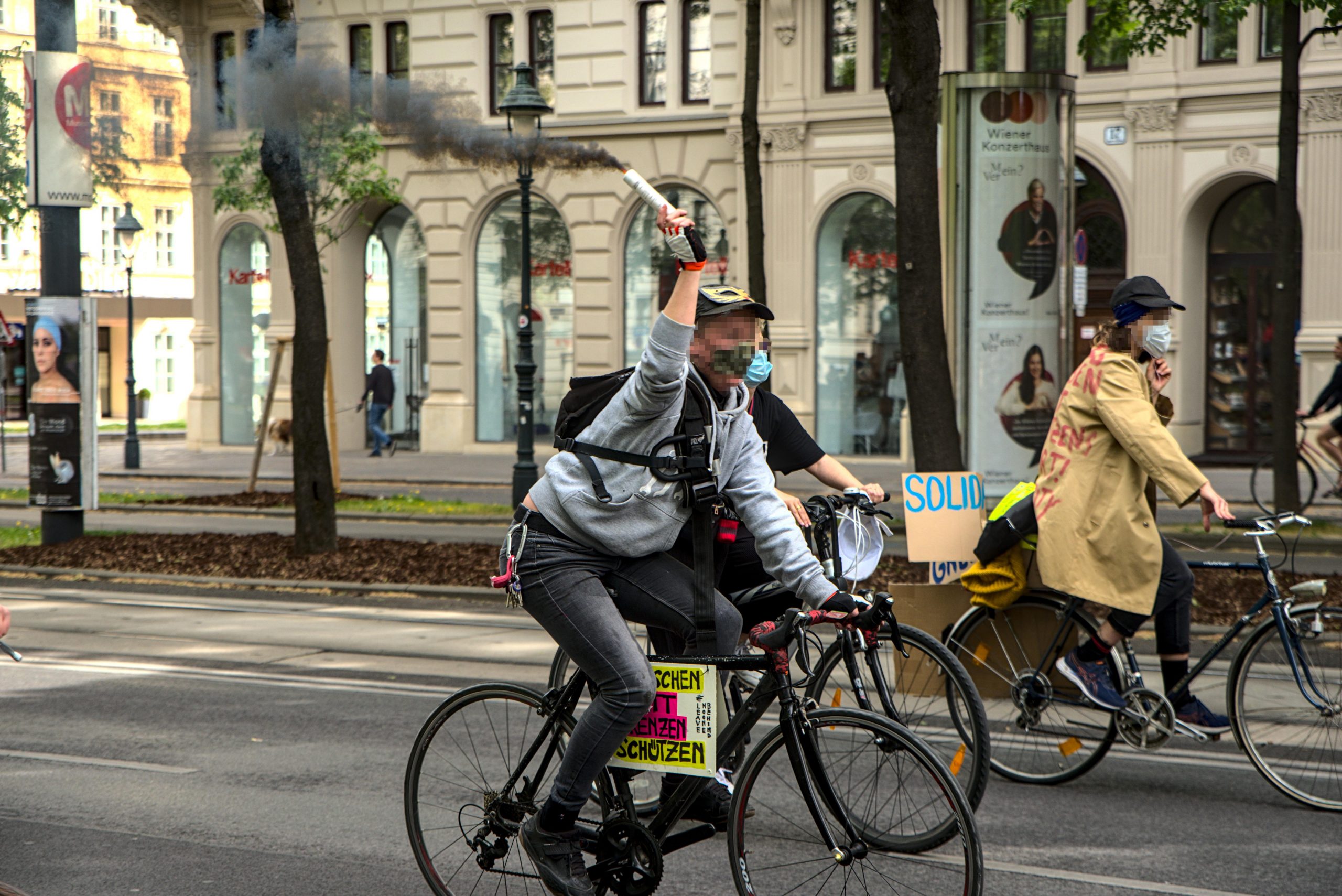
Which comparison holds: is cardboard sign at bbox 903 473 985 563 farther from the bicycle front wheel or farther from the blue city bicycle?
the bicycle front wheel

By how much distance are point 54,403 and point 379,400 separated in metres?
13.9

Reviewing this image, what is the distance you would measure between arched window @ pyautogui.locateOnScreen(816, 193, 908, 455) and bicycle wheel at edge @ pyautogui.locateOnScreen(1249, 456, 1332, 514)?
20.5 feet

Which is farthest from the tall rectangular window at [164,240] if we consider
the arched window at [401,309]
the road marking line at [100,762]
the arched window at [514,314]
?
the road marking line at [100,762]

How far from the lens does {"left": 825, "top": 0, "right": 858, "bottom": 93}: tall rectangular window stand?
2475 cm

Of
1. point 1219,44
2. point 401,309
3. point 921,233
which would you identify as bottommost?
point 921,233

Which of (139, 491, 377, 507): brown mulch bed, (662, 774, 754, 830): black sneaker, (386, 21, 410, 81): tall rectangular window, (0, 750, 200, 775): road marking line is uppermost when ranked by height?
(386, 21, 410, 81): tall rectangular window

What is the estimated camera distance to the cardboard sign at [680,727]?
4.02m

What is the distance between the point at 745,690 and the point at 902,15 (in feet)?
23.8

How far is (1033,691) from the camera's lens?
5.97 metres

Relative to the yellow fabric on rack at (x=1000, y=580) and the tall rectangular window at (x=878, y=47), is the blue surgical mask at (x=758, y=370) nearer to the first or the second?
the yellow fabric on rack at (x=1000, y=580)

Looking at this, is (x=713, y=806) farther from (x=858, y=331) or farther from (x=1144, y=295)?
(x=858, y=331)

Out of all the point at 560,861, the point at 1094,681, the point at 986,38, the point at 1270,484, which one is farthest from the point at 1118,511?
the point at 986,38

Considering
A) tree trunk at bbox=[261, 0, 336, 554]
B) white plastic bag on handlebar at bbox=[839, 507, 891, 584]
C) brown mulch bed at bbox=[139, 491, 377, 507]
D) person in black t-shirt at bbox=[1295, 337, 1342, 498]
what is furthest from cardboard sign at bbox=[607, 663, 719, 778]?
brown mulch bed at bbox=[139, 491, 377, 507]

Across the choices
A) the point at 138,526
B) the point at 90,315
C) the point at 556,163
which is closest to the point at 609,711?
the point at 556,163
